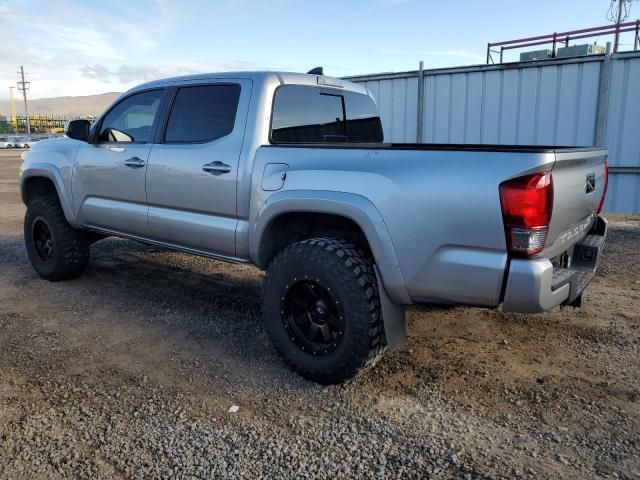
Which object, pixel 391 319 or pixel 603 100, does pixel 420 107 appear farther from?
pixel 391 319

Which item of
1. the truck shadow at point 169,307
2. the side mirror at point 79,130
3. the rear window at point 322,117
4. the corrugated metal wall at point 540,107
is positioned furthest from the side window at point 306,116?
the corrugated metal wall at point 540,107

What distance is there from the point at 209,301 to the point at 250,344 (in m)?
1.09

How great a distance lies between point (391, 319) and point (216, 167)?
1616mm

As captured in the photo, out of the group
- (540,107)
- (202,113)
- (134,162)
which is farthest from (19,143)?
(202,113)

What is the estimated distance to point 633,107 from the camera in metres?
8.50

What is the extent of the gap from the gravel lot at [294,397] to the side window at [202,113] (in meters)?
1.47

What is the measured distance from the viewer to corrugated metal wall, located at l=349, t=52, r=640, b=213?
8609 mm

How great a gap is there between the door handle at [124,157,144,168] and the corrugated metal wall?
6.98m

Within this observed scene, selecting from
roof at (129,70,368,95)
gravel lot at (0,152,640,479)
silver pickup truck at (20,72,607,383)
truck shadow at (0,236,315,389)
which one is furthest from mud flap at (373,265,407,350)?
roof at (129,70,368,95)

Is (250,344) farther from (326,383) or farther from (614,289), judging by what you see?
(614,289)

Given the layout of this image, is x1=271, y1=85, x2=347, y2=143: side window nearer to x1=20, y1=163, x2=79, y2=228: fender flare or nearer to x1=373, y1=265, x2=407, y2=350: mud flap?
x1=373, y1=265, x2=407, y2=350: mud flap

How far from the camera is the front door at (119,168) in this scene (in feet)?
14.7

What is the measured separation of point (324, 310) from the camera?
3291 mm

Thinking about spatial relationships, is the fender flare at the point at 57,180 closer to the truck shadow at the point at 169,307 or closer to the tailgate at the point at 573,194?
the truck shadow at the point at 169,307
